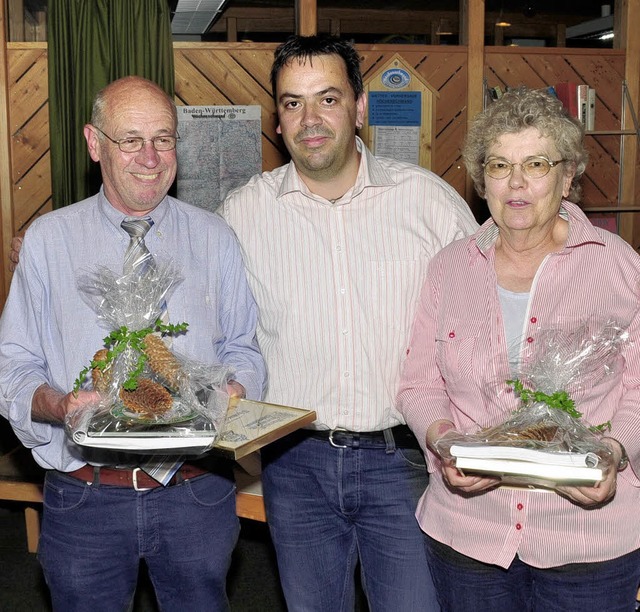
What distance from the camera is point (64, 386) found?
2.14 meters

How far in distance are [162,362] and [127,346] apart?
3.5 inches

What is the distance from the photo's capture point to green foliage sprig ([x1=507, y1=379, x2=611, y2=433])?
6.11 feet

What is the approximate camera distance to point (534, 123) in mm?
2021

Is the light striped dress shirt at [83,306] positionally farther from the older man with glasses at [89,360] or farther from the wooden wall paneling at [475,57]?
the wooden wall paneling at [475,57]

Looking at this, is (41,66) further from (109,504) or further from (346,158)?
(109,504)

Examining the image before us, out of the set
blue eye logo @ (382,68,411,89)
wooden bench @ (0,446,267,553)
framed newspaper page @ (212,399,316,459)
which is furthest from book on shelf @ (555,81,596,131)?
framed newspaper page @ (212,399,316,459)

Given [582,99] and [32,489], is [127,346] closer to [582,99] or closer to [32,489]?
[32,489]

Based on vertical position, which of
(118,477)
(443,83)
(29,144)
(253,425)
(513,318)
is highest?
(443,83)

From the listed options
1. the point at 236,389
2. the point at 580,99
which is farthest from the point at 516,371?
the point at 580,99

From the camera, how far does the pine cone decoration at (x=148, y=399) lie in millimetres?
1903

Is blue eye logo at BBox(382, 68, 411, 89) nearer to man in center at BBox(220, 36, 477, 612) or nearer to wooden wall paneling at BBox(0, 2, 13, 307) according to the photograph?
wooden wall paneling at BBox(0, 2, 13, 307)

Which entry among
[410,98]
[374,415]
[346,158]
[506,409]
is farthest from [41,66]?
[506,409]

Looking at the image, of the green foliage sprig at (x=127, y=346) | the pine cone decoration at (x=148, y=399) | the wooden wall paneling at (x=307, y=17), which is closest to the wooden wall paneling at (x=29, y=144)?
the wooden wall paneling at (x=307, y=17)

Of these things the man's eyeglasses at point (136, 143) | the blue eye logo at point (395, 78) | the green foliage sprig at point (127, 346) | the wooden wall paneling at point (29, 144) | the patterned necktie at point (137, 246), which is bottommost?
the green foliage sprig at point (127, 346)
